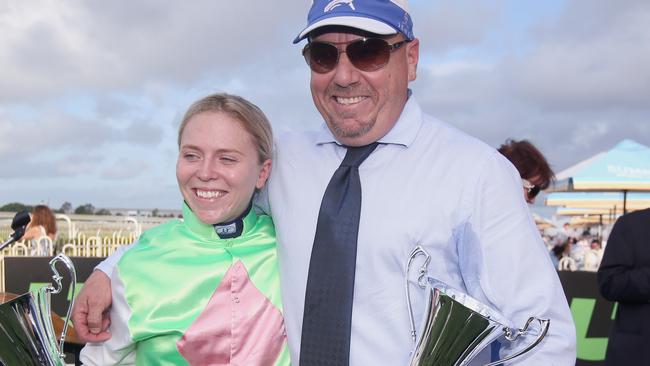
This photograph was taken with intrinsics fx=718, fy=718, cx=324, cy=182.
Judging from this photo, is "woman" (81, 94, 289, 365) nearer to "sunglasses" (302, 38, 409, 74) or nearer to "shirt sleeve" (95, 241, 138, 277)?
"shirt sleeve" (95, 241, 138, 277)

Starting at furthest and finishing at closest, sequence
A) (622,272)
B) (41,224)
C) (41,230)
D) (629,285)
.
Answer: (41,224), (41,230), (622,272), (629,285)

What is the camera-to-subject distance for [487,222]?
1.95 meters

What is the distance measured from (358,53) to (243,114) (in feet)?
1.44

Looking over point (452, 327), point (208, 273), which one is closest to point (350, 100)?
point (208, 273)

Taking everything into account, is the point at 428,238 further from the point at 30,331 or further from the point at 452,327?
the point at 30,331

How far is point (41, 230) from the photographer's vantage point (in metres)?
11.3

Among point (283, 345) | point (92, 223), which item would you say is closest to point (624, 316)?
point (283, 345)

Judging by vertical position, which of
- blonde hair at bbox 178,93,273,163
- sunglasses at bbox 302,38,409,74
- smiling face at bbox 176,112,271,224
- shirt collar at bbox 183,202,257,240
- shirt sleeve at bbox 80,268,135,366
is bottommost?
shirt sleeve at bbox 80,268,135,366

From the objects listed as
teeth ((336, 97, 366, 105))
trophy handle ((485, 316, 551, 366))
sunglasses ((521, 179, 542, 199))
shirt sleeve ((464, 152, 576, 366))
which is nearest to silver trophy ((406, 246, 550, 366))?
trophy handle ((485, 316, 551, 366))

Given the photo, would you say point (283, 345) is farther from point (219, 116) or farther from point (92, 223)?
point (92, 223)

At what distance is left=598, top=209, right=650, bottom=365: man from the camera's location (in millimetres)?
4461

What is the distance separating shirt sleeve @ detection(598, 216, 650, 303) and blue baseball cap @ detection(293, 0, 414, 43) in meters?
2.96

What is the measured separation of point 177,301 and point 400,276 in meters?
0.73

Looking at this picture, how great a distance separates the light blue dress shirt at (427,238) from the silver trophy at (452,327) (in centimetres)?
12
